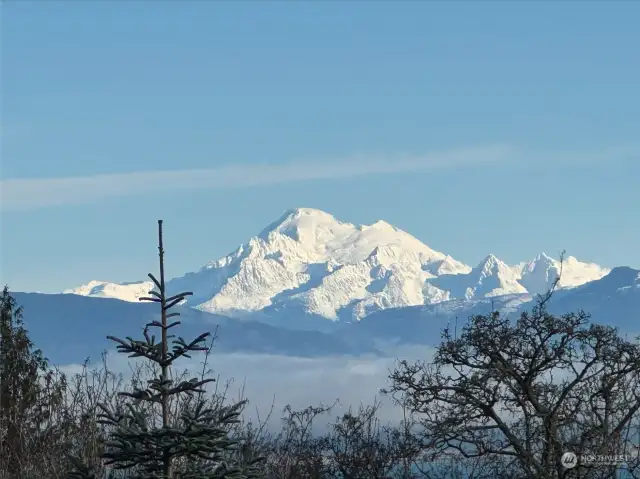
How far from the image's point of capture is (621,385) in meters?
22.2

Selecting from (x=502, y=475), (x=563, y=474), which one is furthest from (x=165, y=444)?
(x=502, y=475)

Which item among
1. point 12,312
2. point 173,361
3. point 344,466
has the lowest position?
point 344,466

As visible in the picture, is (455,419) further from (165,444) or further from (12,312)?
(12,312)

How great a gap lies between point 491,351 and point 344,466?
12018 millimetres
